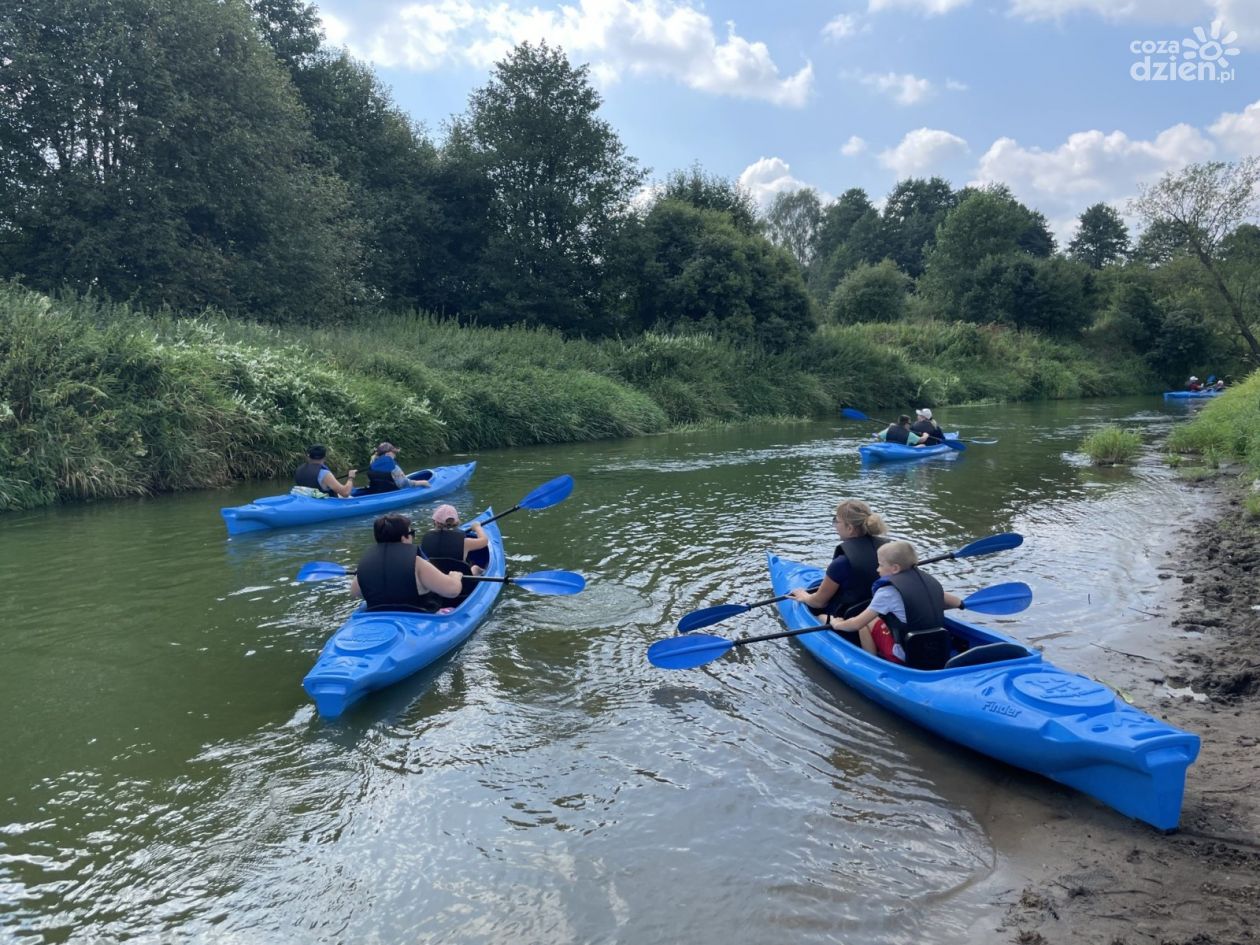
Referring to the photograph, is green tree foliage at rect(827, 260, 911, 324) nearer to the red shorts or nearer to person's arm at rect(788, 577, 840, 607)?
person's arm at rect(788, 577, 840, 607)

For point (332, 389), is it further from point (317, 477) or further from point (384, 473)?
point (317, 477)

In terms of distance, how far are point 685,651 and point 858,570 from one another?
4.14ft

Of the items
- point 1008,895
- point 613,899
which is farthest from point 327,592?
point 1008,895

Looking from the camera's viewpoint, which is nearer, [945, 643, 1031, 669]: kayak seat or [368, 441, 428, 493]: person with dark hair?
[945, 643, 1031, 669]: kayak seat

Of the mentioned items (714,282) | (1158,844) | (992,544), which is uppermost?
(714,282)

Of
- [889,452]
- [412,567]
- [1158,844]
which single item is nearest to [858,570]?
[1158,844]

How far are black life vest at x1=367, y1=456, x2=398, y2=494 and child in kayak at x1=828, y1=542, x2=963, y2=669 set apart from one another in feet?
25.5

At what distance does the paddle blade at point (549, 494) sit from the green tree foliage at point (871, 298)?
3009cm

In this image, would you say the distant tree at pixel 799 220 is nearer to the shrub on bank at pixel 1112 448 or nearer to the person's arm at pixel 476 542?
the shrub on bank at pixel 1112 448

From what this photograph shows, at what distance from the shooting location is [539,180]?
26781 mm

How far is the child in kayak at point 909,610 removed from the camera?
4.59 metres

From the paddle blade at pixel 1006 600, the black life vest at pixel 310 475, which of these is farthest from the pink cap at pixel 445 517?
the black life vest at pixel 310 475

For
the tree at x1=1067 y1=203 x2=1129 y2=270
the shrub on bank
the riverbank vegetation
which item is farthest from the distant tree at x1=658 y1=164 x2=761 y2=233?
the tree at x1=1067 y1=203 x2=1129 y2=270

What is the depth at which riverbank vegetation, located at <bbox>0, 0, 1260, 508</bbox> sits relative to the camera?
497 inches
